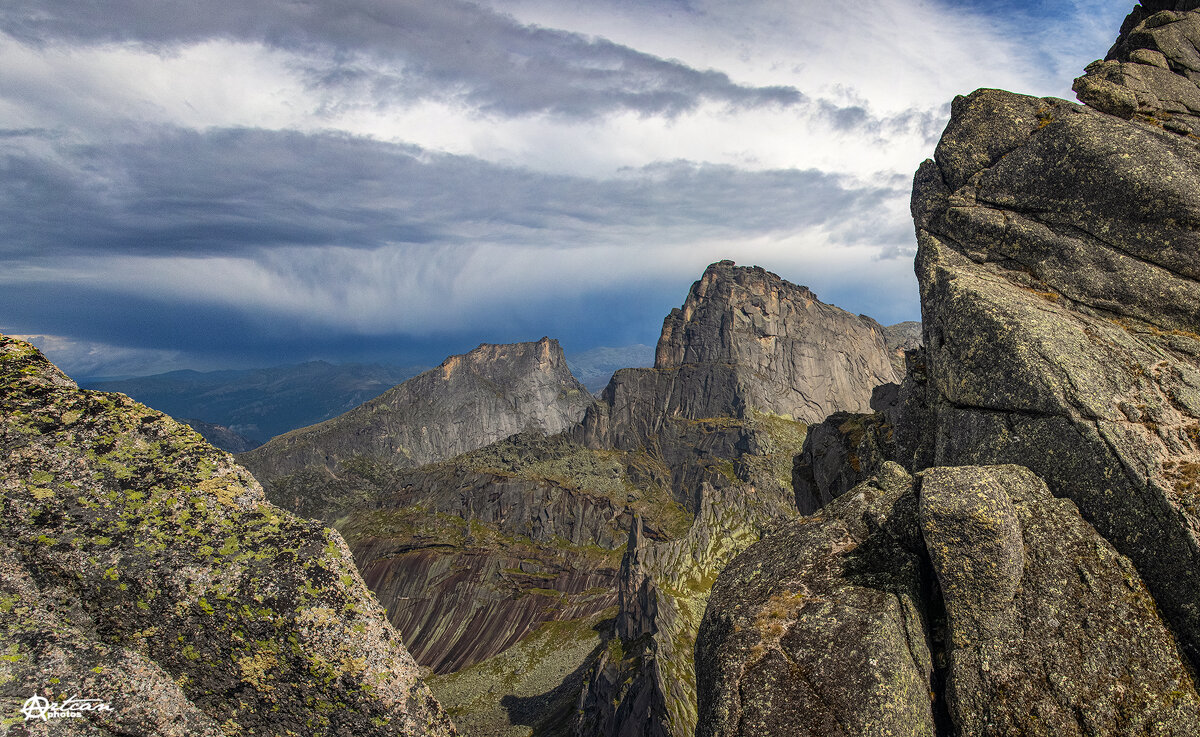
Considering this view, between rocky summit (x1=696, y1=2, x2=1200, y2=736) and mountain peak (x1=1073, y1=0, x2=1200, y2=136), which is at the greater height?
mountain peak (x1=1073, y1=0, x2=1200, y2=136)

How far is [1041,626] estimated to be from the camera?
1216 centimetres

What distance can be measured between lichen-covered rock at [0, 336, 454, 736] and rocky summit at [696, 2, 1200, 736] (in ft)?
27.6

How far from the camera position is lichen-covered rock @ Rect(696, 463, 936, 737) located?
11977 millimetres

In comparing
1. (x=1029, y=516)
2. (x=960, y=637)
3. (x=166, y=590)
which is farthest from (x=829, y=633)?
(x=166, y=590)

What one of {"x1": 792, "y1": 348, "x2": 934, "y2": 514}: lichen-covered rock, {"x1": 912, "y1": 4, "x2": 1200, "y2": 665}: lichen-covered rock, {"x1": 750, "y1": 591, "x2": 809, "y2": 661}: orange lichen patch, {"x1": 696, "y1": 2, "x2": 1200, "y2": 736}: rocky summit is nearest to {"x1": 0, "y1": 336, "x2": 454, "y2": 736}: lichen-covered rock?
{"x1": 750, "y1": 591, "x2": 809, "y2": 661}: orange lichen patch

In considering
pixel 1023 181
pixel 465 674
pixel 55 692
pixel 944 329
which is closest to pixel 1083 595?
pixel 944 329

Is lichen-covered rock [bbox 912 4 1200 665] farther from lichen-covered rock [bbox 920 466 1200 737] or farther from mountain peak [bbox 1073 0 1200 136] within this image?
lichen-covered rock [bbox 920 466 1200 737]

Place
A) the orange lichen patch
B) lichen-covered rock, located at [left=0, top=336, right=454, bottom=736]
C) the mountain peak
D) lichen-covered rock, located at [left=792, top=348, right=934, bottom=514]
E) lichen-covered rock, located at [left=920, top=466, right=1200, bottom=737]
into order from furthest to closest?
the mountain peak
lichen-covered rock, located at [left=792, top=348, right=934, bottom=514]
the orange lichen patch
lichen-covered rock, located at [left=920, top=466, right=1200, bottom=737]
lichen-covered rock, located at [left=0, top=336, right=454, bottom=736]

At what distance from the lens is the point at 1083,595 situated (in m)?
12.4

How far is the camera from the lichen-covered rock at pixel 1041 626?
11.3 metres

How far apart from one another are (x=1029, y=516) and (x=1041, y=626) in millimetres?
2599

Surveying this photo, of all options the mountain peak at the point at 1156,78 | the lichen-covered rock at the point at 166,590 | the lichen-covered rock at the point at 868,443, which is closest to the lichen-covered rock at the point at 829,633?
the lichen-covered rock at the point at 868,443

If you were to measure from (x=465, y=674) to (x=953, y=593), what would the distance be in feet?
427

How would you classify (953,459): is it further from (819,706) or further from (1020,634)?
(819,706)
